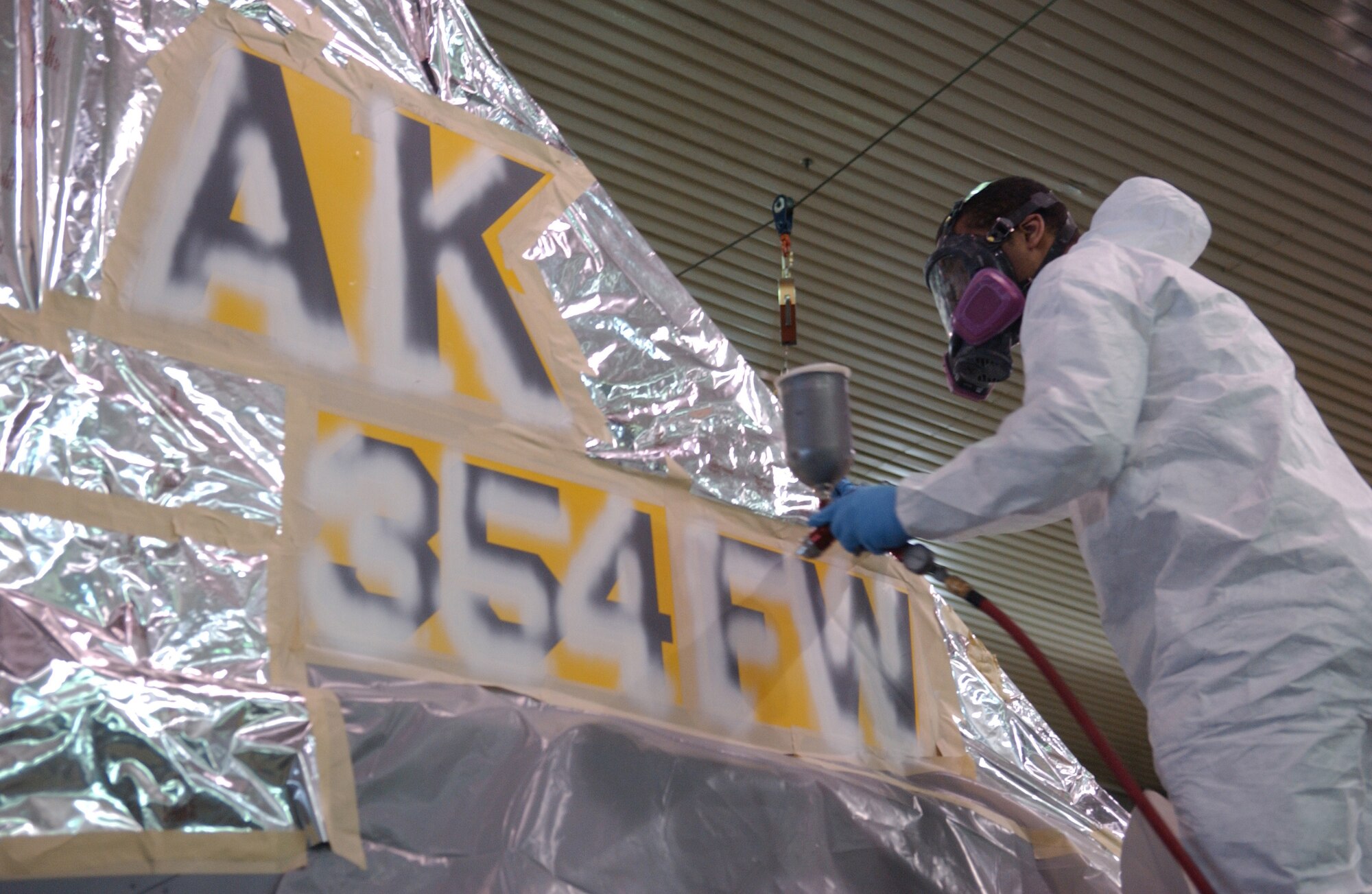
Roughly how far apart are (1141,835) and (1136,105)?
3355mm

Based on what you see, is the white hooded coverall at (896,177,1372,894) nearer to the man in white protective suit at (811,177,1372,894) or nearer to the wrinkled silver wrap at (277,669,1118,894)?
the man in white protective suit at (811,177,1372,894)

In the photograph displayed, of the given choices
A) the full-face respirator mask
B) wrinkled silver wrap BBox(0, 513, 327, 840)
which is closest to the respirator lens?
the full-face respirator mask

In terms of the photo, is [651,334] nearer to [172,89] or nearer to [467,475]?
[467,475]

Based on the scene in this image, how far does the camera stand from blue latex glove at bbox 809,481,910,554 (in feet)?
5.89

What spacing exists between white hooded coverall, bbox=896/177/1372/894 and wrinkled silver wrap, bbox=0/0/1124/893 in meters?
0.49

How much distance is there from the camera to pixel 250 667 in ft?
4.80

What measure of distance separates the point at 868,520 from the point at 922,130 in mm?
3030

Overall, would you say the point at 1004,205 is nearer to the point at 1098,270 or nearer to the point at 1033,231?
the point at 1033,231

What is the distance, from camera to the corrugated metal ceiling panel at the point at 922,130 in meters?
4.18

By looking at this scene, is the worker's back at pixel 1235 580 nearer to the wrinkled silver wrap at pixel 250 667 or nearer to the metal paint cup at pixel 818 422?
the metal paint cup at pixel 818 422

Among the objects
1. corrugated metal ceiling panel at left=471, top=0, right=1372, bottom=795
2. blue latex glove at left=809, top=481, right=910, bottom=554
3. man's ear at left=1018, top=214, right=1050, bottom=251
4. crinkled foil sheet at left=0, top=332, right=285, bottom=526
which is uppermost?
corrugated metal ceiling panel at left=471, top=0, right=1372, bottom=795

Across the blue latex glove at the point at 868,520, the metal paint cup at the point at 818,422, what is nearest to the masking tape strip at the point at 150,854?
the blue latex glove at the point at 868,520

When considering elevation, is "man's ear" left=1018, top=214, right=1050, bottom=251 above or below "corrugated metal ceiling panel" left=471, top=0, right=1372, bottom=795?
below

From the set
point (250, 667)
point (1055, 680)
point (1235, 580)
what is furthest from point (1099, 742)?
point (250, 667)
